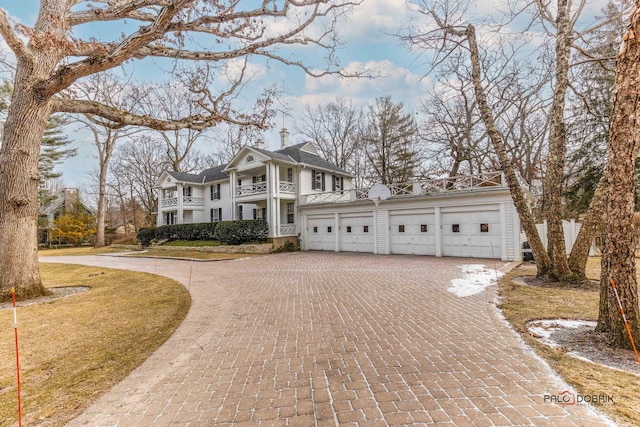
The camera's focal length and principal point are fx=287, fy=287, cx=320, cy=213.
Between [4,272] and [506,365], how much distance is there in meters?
10.4

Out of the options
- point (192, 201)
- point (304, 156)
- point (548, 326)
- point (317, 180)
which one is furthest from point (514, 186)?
point (192, 201)

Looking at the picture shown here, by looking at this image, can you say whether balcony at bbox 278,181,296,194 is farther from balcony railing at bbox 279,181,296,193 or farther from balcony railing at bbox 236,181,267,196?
balcony railing at bbox 236,181,267,196

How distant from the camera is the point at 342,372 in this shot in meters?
3.19

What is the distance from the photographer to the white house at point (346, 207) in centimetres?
1302

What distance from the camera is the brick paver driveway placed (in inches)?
96.3

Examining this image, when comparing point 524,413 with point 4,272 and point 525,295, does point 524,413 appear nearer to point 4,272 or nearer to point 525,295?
point 525,295

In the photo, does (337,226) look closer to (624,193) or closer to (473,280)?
(473,280)

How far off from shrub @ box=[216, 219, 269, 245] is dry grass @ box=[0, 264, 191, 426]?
10573 millimetres

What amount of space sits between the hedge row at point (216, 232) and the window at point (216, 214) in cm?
292

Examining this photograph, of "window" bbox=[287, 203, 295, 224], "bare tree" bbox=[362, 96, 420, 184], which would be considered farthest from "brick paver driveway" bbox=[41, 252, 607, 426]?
"bare tree" bbox=[362, 96, 420, 184]

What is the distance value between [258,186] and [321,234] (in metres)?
5.84

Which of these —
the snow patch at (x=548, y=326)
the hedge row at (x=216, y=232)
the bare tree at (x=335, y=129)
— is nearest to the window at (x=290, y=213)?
the hedge row at (x=216, y=232)

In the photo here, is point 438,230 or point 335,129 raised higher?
point 335,129

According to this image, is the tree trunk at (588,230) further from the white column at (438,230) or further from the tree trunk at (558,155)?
the white column at (438,230)
